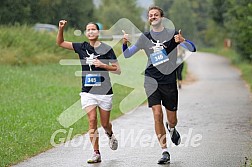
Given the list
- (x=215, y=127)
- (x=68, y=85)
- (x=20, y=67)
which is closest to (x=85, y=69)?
(x=215, y=127)

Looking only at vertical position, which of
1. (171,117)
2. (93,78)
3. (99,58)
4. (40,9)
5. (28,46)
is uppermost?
(40,9)

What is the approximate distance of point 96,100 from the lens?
33.1 ft

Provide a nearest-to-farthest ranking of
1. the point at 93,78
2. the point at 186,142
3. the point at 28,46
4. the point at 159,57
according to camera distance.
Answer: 1. the point at 159,57
2. the point at 93,78
3. the point at 186,142
4. the point at 28,46

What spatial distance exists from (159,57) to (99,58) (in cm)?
86

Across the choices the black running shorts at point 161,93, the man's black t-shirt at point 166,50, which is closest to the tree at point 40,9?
the man's black t-shirt at point 166,50

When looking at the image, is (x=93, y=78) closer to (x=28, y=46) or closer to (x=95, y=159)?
(x=95, y=159)

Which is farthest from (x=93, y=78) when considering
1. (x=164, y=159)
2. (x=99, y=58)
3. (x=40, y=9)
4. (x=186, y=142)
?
(x=40, y=9)

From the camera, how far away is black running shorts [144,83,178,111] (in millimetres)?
10031

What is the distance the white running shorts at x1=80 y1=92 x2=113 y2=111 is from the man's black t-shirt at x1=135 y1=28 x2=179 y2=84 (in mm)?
659

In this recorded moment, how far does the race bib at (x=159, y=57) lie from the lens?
9828 millimetres

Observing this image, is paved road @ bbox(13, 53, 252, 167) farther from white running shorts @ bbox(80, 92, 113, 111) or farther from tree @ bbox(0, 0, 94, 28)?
tree @ bbox(0, 0, 94, 28)

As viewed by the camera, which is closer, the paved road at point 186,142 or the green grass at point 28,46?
the paved road at point 186,142

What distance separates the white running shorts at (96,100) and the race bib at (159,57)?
0.88 meters

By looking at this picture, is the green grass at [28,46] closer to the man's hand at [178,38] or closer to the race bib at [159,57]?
the race bib at [159,57]
